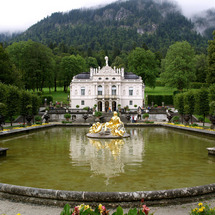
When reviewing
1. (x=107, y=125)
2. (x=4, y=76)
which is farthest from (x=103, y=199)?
(x=4, y=76)

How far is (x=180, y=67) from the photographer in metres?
61.8

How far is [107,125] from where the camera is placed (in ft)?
63.5

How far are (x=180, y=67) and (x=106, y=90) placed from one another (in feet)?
61.2

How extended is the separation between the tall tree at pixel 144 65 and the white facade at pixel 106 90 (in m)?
10.9

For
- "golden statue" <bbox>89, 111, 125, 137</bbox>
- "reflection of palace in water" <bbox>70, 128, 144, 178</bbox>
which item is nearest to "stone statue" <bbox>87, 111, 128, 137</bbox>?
"golden statue" <bbox>89, 111, 125, 137</bbox>

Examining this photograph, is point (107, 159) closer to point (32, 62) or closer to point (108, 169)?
point (108, 169)

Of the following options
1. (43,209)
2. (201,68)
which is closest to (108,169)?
(43,209)

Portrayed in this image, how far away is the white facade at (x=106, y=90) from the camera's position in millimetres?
59406

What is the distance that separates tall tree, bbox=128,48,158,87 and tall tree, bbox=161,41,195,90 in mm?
6069

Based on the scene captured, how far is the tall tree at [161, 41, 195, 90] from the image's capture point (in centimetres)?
6100

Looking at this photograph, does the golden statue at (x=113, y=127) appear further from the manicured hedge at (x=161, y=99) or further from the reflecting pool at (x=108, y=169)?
the manicured hedge at (x=161, y=99)

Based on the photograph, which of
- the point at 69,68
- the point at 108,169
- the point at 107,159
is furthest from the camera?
the point at 69,68

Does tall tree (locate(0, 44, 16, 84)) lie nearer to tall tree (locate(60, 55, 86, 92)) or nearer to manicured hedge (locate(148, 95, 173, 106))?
tall tree (locate(60, 55, 86, 92))

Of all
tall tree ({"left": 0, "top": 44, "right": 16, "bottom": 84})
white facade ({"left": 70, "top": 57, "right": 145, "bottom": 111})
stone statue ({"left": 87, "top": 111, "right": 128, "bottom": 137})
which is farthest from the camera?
white facade ({"left": 70, "top": 57, "right": 145, "bottom": 111})
